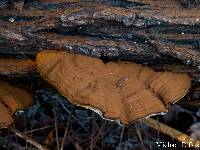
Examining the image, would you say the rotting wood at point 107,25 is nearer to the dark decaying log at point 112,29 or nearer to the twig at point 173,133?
the dark decaying log at point 112,29

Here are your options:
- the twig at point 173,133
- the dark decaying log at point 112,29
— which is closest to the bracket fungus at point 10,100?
the dark decaying log at point 112,29

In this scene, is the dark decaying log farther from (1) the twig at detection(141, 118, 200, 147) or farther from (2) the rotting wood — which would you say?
(1) the twig at detection(141, 118, 200, 147)

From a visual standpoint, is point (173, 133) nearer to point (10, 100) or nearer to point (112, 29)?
point (112, 29)

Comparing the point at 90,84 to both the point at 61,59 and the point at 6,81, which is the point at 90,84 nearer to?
the point at 61,59

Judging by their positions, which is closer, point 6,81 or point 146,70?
point 146,70

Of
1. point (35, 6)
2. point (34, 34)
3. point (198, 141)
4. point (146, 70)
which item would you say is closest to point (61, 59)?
point (34, 34)

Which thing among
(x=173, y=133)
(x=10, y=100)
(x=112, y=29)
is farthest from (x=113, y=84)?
(x=173, y=133)
